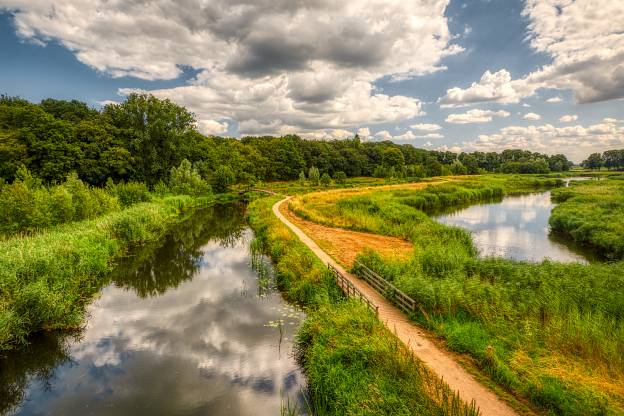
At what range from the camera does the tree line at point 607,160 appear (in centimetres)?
16273

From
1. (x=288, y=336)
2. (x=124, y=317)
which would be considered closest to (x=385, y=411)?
(x=288, y=336)

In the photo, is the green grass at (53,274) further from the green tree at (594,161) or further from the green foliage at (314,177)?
the green tree at (594,161)

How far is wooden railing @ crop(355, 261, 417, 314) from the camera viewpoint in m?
12.8

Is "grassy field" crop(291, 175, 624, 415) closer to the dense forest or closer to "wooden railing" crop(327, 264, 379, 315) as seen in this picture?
"wooden railing" crop(327, 264, 379, 315)

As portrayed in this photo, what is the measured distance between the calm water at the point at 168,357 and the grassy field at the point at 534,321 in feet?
18.2

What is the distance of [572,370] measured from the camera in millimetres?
8453

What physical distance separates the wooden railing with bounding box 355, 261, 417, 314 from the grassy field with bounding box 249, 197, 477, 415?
1.74 meters

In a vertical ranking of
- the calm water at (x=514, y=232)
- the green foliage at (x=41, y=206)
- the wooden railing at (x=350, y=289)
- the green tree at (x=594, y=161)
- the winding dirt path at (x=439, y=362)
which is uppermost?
the green tree at (x=594, y=161)

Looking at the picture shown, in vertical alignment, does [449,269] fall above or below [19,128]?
below

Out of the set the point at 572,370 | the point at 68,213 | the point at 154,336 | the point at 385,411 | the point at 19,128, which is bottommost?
the point at 154,336

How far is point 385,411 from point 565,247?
27414 mm

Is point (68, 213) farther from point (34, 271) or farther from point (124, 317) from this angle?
point (124, 317)

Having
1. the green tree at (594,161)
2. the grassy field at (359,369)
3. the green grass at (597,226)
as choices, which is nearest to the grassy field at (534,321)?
the grassy field at (359,369)

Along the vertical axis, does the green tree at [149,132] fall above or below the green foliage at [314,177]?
above
